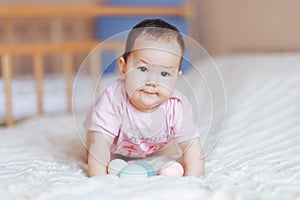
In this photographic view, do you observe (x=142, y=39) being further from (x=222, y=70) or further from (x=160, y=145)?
(x=222, y=70)

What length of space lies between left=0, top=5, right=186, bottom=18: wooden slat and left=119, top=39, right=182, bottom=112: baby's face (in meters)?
1.15

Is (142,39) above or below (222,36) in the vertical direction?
above

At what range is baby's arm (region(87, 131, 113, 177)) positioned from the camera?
910 mm

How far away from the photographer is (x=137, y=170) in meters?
0.90

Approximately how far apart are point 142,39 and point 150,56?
34 millimetres

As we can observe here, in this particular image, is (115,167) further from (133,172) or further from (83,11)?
(83,11)

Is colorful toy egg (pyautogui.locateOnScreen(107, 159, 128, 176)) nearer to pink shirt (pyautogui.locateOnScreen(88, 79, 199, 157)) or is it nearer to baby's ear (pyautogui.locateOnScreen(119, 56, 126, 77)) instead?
pink shirt (pyautogui.locateOnScreen(88, 79, 199, 157))

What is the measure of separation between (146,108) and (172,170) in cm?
12

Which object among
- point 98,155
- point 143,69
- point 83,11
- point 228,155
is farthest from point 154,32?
point 83,11

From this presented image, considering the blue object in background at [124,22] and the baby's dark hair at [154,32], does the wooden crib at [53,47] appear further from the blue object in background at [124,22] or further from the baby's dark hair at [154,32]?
the baby's dark hair at [154,32]

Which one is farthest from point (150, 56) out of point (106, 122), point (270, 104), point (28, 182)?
point (270, 104)

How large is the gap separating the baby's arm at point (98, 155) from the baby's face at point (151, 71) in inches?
3.9

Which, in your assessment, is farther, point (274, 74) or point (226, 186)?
point (274, 74)

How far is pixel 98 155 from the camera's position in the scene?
0.91 meters
